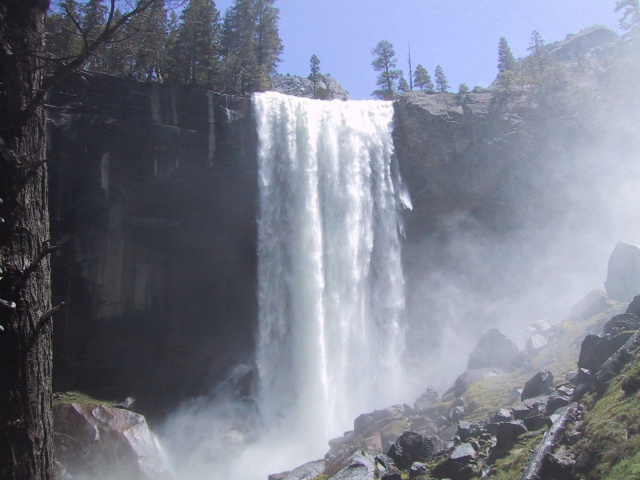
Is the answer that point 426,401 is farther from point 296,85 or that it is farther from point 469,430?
point 296,85

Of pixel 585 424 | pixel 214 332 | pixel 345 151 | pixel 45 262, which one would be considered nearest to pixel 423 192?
pixel 345 151

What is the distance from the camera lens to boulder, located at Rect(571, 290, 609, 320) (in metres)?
22.9

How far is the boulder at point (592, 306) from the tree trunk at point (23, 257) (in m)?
24.2

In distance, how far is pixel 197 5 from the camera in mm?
33656

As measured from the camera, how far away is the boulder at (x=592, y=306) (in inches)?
900

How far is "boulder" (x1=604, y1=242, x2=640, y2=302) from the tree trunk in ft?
78.9

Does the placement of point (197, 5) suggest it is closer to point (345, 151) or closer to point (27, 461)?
point (345, 151)

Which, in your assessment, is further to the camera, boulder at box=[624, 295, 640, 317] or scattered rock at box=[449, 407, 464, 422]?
scattered rock at box=[449, 407, 464, 422]

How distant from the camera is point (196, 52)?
107ft

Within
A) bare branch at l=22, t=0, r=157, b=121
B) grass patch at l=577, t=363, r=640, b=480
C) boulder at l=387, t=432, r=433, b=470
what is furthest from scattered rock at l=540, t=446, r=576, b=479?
bare branch at l=22, t=0, r=157, b=121

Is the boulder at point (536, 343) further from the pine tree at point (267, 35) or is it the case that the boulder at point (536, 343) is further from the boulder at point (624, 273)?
the pine tree at point (267, 35)

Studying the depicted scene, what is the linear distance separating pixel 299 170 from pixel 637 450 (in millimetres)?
23815

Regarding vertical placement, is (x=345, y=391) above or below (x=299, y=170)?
below

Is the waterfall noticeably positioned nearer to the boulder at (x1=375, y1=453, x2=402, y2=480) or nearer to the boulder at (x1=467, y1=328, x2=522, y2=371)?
the boulder at (x1=467, y1=328, x2=522, y2=371)
